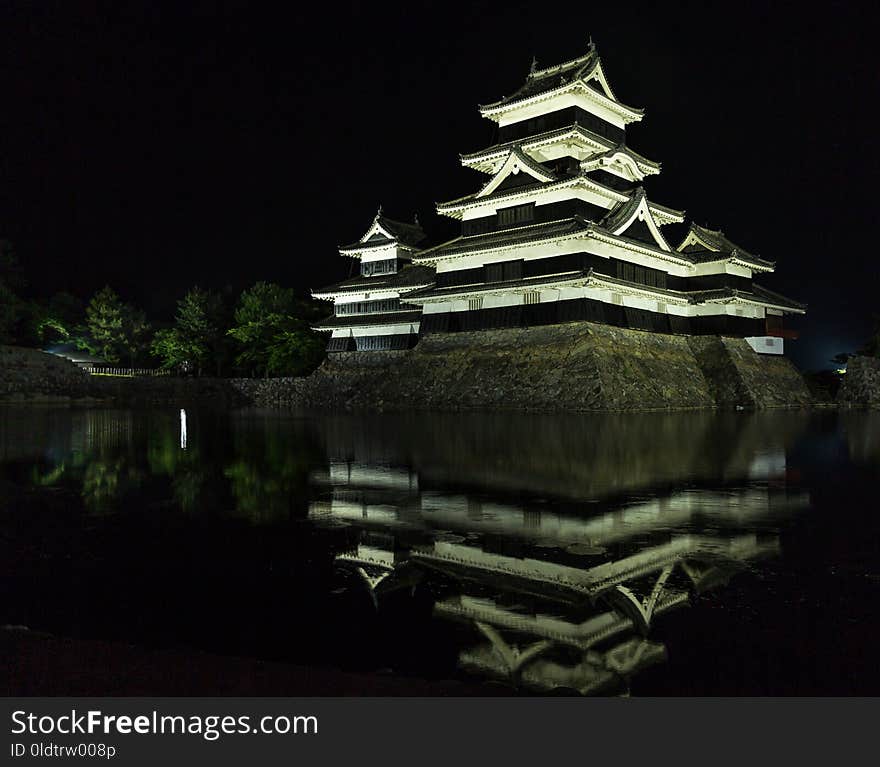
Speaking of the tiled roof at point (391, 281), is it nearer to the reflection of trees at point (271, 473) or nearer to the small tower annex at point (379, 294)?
the small tower annex at point (379, 294)

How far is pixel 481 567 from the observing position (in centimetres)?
626

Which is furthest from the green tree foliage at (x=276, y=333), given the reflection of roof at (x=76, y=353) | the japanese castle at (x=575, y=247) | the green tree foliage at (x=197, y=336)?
the reflection of roof at (x=76, y=353)

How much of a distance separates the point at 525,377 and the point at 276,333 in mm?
30148

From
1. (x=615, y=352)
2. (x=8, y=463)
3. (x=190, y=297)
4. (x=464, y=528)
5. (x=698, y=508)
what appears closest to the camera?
(x=464, y=528)

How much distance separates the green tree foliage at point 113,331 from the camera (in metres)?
67.4

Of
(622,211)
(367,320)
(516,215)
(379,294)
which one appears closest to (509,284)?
(516,215)

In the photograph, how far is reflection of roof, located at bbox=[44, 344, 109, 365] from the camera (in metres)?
68.2

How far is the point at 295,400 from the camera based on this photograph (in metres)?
53.1

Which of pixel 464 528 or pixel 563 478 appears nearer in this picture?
pixel 464 528

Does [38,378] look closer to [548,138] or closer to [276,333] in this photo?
[276,333]

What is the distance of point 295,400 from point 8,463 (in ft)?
125

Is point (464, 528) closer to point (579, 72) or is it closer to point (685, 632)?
point (685, 632)
